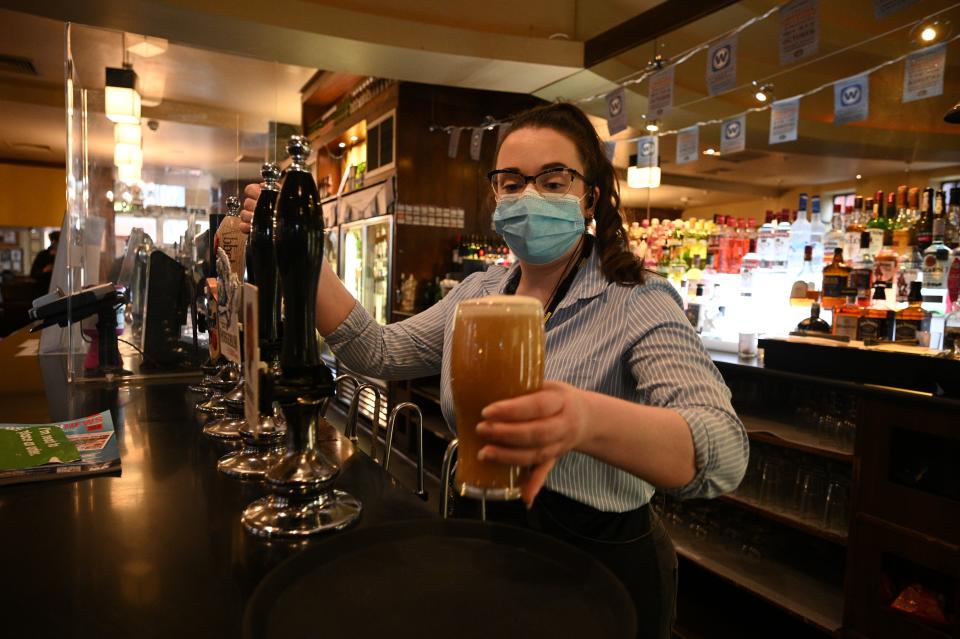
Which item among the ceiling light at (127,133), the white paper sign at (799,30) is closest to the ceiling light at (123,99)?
the ceiling light at (127,133)

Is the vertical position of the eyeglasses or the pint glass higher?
the eyeglasses

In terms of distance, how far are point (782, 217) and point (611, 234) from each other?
1955 millimetres

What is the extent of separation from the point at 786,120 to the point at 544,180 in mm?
2376

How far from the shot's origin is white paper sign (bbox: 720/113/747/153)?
334 centimetres

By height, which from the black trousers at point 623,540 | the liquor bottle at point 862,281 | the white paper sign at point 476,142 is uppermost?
the white paper sign at point 476,142

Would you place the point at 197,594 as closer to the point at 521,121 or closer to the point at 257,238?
the point at 257,238

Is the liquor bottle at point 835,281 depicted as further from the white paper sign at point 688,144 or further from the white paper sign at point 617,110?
the white paper sign at point 617,110

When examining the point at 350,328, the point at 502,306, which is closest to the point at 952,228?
the point at 350,328

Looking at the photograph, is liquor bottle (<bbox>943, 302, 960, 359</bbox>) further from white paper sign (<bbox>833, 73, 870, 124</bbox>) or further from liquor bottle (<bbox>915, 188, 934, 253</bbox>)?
white paper sign (<bbox>833, 73, 870, 124</bbox>)

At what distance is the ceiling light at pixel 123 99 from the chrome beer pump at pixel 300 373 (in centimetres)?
200

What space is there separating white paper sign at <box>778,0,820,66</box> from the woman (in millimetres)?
1642

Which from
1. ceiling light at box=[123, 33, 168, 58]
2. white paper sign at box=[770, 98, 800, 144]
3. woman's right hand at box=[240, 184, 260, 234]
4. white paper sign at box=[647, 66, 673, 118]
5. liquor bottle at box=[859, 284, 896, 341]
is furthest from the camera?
white paper sign at box=[647, 66, 673, 118]

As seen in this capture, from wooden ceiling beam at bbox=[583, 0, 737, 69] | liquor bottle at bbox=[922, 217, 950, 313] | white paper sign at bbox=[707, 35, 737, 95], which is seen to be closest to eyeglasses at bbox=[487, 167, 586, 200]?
liquor bottle at bbox=[922, 217, 950, 313]

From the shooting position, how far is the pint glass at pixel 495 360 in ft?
2.08
